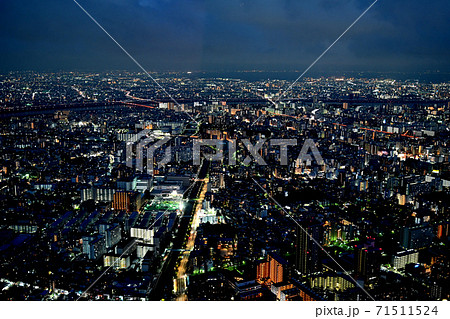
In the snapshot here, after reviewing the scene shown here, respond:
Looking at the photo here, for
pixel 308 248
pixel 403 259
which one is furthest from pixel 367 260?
pixel 308 248

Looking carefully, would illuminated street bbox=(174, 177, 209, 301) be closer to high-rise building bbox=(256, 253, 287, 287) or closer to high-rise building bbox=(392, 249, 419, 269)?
high-rise building bbox=(256, 253, 287, 287)

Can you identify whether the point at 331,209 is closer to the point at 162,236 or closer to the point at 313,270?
the point at 313,270

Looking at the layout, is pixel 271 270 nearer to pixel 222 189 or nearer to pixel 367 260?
pixel 367 260

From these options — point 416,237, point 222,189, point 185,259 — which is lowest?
point 185,259

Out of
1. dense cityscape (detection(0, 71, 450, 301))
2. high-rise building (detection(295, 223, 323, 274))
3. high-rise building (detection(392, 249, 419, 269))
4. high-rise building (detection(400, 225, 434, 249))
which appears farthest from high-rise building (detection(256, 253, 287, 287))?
high-rise building (detection(400, 225, 434, 249))

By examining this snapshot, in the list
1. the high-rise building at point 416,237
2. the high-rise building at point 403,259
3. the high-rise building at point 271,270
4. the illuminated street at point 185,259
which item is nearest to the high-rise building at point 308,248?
the high-rise building at point 271,270
